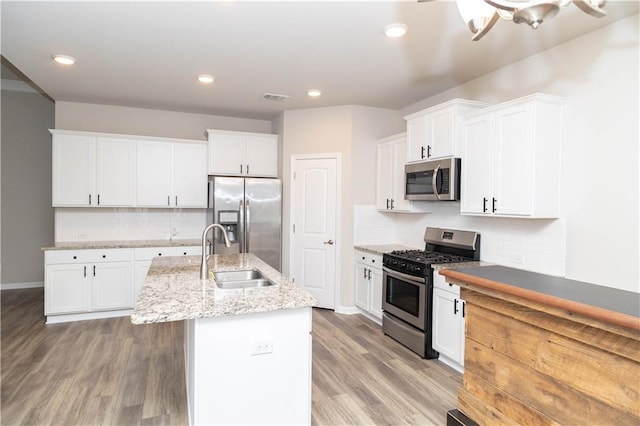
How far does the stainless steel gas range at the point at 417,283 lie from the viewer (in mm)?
3385

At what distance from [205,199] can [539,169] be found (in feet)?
13.2

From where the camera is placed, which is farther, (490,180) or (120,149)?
(120,149)

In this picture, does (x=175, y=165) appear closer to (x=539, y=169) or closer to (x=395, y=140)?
(x=395, y=140)

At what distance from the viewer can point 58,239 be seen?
480 cm

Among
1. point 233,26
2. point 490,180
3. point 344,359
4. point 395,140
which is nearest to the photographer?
point 233,26

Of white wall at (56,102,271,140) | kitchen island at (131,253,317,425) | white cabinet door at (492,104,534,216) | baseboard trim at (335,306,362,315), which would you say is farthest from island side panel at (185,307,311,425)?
white wall at (56,102,271,140)

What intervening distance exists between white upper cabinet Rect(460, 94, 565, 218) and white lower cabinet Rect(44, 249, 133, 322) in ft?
13.4

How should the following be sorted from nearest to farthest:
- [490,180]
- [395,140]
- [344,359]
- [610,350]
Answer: [610,350]
[490,180]
[344,359]
[395,140]

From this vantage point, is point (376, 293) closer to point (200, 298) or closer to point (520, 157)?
point (520, 157)

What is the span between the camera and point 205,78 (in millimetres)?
3822

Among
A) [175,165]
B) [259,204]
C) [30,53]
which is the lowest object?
[259,204]

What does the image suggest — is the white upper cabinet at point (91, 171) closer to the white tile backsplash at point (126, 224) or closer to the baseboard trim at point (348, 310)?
the white tile backsplash at point (126, 224)

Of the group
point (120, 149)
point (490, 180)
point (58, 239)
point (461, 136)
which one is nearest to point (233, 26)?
point (461, 136)

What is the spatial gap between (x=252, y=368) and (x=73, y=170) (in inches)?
156
